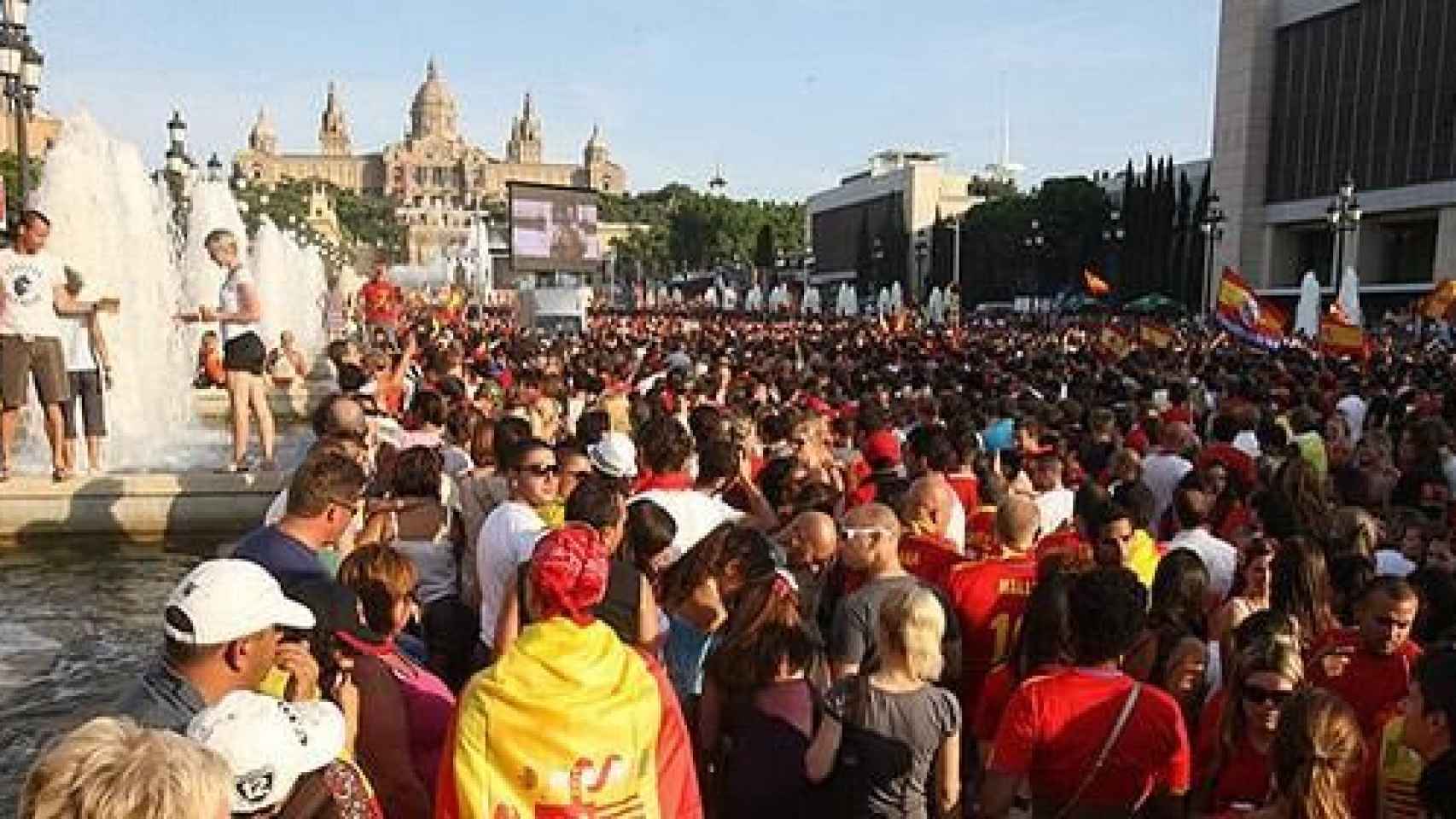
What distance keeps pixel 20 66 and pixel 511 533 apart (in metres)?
12.9

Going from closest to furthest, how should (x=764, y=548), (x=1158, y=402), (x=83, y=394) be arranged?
(x=764, y=548), (x=83, y=394), (x=1158, y=402)

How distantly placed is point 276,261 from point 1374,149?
50964 millimetres

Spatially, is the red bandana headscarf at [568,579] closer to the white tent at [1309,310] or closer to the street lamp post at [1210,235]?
the white tent at [1309,310]

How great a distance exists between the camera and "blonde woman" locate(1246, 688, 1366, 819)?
3189 millimetres

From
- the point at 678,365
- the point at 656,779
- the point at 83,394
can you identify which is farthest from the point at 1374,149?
the point at 656,779

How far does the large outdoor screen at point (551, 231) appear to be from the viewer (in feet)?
121

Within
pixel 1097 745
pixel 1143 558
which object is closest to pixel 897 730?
pixel 1097 745

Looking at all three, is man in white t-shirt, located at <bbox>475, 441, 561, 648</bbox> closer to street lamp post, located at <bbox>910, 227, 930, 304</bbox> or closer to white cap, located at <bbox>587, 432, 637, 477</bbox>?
white cap, located at <bbox>587, 432, 637, 477</bbox>

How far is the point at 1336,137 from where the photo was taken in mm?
63344

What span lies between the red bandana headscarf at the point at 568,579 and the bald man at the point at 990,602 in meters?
2.28

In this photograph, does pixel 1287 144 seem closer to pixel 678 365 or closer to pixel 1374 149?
pixel 1374 149

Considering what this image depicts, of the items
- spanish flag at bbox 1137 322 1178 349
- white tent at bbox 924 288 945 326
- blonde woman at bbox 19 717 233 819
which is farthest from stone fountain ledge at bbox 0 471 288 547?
white tent at bbox 924 288 945 326

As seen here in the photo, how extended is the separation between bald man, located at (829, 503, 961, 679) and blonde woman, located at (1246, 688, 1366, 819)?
1.52 m

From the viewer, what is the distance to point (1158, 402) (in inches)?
466
